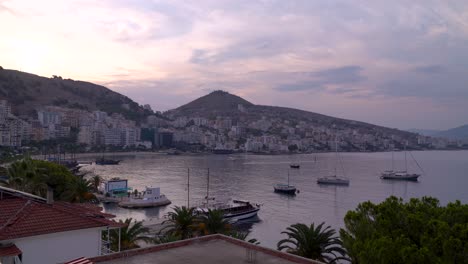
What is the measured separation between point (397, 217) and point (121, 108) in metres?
181

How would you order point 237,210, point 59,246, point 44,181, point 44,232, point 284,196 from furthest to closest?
point 284,196
point 237,210
point 44,181
point 59,246
point 44,232

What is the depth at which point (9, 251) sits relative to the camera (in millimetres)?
7805

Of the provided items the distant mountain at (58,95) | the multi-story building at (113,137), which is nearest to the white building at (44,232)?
the distant mountain at (58,95)

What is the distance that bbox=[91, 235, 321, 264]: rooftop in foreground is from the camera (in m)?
7.84

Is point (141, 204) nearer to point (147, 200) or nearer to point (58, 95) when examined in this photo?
point (147, 200)

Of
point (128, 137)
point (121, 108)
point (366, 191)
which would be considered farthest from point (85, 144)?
point (366, 191)

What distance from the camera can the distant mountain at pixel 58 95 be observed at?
139 metres

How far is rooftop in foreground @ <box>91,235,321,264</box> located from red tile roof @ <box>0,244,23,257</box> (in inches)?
58.6

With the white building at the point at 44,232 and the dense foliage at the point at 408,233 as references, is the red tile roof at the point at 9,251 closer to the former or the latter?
the white building at the point at 44,232

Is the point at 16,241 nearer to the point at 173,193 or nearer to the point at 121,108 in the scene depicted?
the point at 173,193

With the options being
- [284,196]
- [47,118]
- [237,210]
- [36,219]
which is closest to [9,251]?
[36,219]

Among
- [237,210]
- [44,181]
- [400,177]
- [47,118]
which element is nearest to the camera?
[44,181]

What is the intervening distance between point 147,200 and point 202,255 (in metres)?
36.1

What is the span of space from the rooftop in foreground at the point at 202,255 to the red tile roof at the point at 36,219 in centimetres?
166
